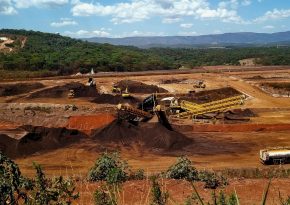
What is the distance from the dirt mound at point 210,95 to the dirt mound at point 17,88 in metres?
20.3

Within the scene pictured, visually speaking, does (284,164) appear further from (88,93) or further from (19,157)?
(88,93)

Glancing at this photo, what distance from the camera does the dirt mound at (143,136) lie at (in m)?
30.8

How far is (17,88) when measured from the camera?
197 ft

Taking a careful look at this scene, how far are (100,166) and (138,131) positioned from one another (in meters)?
13.1

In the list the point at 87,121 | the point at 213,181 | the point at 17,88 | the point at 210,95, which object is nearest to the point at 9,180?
the point at 213,181

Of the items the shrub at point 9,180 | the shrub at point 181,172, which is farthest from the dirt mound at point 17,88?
the shrub at point 9,180

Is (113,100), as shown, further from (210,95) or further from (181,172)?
(181,172)

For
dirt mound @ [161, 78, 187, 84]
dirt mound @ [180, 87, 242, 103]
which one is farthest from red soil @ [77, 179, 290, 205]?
dirt mound @ [161, 78, 187, 84]

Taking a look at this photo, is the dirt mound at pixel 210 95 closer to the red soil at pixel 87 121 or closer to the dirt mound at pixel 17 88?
the red soil at pixel 87 121

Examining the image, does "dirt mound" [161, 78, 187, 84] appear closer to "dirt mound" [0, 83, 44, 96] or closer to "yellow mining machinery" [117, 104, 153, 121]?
"dirt mound" [0, 83, 44, 96]

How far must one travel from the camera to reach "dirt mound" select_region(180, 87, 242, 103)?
54.2 meters

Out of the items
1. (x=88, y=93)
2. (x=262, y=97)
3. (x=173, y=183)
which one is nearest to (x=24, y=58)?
(x=88, y=93)

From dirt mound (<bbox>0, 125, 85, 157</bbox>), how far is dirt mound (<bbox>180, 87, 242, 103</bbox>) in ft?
78.2

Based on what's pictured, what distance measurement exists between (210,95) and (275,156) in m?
30.8
